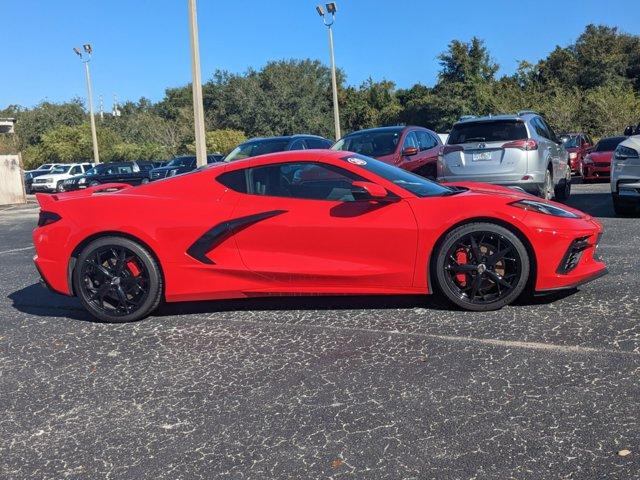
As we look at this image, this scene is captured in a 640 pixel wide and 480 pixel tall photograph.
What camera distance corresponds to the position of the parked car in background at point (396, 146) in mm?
11820

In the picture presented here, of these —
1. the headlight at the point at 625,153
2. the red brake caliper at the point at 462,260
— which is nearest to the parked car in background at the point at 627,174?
the headlight at the point at 625,153

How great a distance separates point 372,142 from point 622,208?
4.40m

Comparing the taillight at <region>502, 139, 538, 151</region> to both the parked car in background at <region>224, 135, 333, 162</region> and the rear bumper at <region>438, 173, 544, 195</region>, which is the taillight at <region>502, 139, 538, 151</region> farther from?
the parked car in background at <region>224, 135, 333, 162</region>

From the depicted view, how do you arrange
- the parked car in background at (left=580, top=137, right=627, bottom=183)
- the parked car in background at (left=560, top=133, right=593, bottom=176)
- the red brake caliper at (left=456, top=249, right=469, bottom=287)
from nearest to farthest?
the red brake caliper at (left=456, top=249, right=469, bottom=287) < the parked car in background at (left=580, top=137, right=627, bottom=183) < the parked car in background at (left=560, top=133, right=593, bottom=176)

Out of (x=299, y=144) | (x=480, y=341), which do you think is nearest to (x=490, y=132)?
(x=299, y=144)

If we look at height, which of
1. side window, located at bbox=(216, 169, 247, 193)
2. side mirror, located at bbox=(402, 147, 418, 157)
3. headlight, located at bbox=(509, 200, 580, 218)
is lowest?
headlight, located at bbox=(509, 200, 580, 218)

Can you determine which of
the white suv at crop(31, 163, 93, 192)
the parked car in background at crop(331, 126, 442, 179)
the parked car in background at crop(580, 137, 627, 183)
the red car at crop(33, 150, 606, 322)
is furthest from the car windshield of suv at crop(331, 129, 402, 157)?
the white suv at crop(31, 163, 93, 192)

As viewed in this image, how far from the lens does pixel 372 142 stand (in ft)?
40.0

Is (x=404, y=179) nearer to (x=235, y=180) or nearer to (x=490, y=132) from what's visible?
(x=235, y=180)

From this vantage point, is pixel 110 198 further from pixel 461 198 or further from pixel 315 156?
pixel 461 198

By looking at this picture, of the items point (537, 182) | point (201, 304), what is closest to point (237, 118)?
point (537, 182)

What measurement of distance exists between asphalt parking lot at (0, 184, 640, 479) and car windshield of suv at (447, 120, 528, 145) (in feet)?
16.5

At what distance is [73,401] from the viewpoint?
3711 millimetres

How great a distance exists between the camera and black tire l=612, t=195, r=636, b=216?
983 cm
